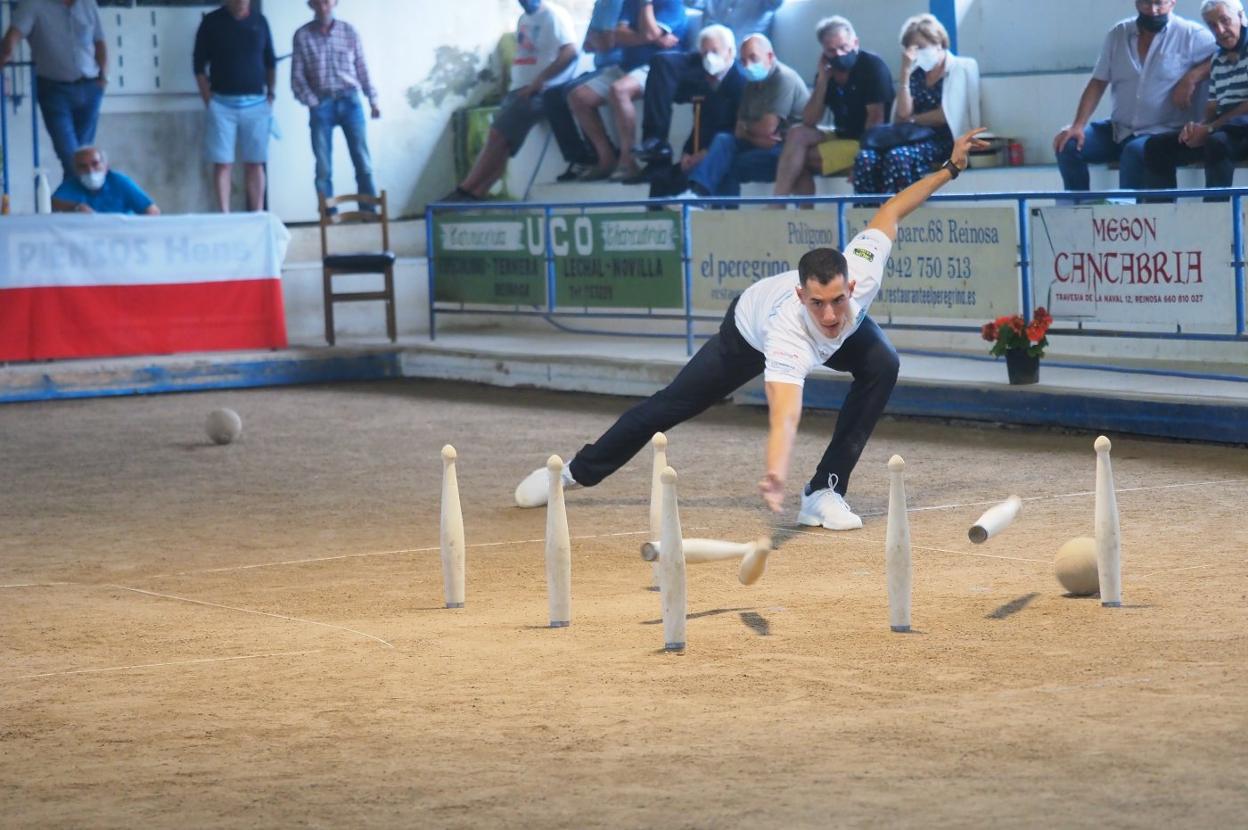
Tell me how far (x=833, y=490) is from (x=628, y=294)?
7.16 m

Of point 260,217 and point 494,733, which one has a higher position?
point 260,217

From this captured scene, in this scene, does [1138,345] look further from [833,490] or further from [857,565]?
[857,565]

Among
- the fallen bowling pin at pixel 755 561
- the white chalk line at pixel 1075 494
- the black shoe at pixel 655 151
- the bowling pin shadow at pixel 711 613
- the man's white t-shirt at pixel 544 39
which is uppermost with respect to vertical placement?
the man's white t-shirt at pixel 544 39

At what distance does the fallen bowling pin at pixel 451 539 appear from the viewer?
7.55 metres

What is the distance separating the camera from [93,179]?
18562 mm

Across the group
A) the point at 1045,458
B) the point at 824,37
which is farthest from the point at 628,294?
the point at 1045,458

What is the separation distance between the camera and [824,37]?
57.5 ft

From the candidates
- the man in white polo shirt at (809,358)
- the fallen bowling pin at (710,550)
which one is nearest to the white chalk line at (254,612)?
the fallen bowling pin at (710,550)

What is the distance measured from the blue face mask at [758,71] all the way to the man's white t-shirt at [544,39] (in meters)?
3.75

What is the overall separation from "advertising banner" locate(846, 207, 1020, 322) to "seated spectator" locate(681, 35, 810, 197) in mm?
4110

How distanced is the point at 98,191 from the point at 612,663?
13302 mm

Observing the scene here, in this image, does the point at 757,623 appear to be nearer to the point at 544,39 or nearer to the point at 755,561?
the point at 755,561

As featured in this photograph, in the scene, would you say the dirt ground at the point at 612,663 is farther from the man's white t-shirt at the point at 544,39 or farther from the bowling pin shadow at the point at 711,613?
the man's white t-shirt at the point at 544,39

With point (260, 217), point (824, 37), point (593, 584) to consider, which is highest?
point (824, 37)
